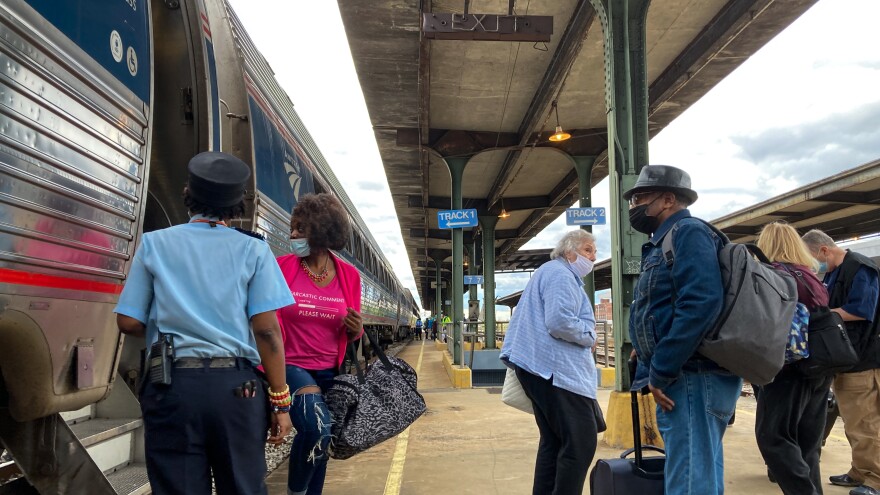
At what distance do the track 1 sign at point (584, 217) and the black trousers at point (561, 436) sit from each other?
22.9ft

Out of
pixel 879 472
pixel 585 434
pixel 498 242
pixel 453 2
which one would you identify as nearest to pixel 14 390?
pixel 585 434

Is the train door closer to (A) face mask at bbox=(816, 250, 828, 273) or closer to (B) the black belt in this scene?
(B) the black belt

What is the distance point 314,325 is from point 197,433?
1129 millimetres

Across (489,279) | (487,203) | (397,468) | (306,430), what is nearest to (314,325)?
(306,430)

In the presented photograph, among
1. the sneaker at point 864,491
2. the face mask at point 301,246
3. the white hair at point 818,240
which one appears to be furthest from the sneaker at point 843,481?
the face mask at point 301,246

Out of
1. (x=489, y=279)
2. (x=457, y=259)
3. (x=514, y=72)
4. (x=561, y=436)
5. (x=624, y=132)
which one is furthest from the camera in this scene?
(x=489, y=279)

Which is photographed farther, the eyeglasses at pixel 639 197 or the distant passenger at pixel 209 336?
the eyeglasses at pixel 639 197

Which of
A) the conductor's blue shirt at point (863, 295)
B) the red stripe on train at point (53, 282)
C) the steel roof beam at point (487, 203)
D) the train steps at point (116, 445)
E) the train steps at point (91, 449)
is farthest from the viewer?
the steel roof beam at point (487, 203)

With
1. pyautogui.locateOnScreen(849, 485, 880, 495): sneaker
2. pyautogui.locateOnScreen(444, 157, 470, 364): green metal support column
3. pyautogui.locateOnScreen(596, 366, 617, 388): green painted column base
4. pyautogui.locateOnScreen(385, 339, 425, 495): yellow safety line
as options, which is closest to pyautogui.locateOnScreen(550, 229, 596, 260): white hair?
pyautogui.locateOnScreen(385, 339, 425, 495): yellow safety line

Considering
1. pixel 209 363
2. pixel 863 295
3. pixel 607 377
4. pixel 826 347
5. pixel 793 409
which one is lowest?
pixel 607 377

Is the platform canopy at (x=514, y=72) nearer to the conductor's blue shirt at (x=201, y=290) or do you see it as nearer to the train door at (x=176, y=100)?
the train door at (x=176, y=100)

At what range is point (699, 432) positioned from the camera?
2555mm

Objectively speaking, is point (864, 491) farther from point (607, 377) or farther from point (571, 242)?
point (607, 377)

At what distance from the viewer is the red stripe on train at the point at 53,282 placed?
188 cm
